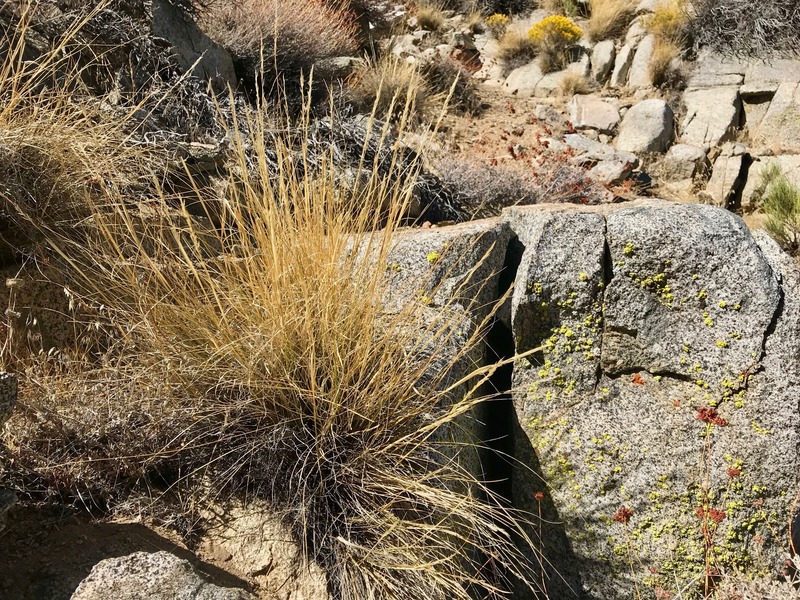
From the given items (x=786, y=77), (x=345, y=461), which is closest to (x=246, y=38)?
(x=345, y=461)

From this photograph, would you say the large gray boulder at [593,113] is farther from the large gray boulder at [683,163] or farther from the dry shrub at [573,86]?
the large gray boulder at [683,163]

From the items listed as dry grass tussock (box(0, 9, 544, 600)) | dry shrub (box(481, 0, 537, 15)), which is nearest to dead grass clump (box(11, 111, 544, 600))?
dry grass tussock (box(0, 9, 544, 600))

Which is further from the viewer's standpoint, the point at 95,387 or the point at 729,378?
the point at 729,378

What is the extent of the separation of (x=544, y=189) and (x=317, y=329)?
13.1ft

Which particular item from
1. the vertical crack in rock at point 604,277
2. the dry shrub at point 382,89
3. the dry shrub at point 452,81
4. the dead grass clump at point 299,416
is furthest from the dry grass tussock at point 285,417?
the dry shrub at point 452,81

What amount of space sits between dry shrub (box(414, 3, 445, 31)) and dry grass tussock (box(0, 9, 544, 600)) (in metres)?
8.41

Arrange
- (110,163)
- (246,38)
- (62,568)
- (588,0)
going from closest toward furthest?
(62,568) → (110,163) → (246,38) → (588,0)

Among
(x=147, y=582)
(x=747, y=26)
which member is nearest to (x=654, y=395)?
(x=147, y=582)

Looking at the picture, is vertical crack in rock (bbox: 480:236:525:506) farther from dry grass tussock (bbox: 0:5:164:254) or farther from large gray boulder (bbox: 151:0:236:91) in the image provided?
large gray boulder (bbox: 151:0:236:91)

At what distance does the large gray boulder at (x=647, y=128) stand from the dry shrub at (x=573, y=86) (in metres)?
0.96

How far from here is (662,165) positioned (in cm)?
718

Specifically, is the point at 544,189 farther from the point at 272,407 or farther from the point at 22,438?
the point at 22,438

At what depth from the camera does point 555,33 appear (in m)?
8.88

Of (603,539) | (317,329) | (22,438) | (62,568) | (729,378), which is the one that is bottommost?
(603,539)
